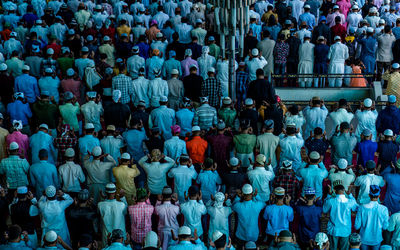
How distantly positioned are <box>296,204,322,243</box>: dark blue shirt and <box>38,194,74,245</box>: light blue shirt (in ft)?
13.8

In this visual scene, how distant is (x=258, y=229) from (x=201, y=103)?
161 inches

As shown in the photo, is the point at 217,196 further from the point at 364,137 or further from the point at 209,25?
the point at 209,25

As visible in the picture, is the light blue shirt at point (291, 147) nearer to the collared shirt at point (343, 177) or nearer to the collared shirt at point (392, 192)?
the collared shirt at point (343, 177)

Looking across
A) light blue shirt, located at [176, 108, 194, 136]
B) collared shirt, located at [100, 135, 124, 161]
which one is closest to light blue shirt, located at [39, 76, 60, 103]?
collared shirt, located at [100, 135, 124, 161]

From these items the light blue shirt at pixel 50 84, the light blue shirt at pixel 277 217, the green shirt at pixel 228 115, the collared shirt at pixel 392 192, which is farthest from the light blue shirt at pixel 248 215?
the light blue shirt at pixel 50 84

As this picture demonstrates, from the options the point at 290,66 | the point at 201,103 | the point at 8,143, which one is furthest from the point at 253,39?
the point at 8,143

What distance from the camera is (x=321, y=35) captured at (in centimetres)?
1984

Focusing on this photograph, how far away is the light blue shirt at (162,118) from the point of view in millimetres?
15750

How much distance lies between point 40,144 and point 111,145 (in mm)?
1506

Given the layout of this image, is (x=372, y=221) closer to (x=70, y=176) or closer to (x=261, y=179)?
(x=261, y=179)

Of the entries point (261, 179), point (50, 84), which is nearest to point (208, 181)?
point (261, 179)

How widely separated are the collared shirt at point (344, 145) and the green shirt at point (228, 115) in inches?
90.0

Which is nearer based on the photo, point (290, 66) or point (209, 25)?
point (290, 66)

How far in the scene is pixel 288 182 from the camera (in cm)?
1330
